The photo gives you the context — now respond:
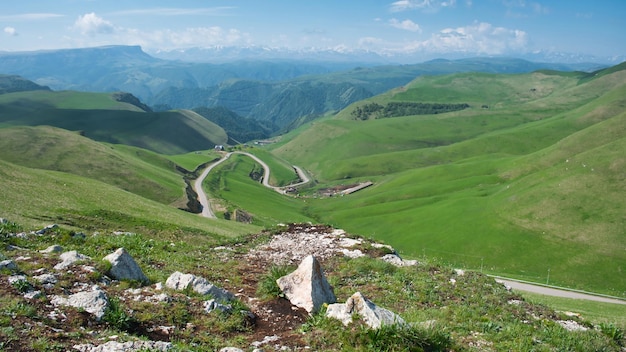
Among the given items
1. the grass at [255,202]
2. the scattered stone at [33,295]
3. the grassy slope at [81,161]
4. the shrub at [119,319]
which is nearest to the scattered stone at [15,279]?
the scattered stone at [33,295]

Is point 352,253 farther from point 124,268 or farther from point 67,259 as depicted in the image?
point 67,259

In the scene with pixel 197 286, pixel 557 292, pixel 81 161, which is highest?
pixel 197 286

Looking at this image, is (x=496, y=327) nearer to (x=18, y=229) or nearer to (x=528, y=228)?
(x=18, y=229)

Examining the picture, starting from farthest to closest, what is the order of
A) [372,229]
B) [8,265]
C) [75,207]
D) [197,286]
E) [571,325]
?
[372,229] < [75,207] < [571,325] < [197,286] < [8,265]

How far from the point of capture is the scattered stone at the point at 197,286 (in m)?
15.5

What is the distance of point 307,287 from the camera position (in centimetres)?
1575

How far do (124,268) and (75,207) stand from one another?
31.7 metres

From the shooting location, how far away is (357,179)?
188 metres

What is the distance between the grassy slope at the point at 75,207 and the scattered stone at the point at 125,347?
25573 millimetres

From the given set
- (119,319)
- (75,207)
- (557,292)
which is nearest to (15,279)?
(119,319)

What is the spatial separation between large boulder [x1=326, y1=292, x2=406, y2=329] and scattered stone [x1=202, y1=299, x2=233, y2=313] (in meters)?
3.76

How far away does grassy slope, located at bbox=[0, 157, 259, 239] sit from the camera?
36.9 m

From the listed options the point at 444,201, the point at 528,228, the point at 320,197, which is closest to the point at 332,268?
the point at 528,228

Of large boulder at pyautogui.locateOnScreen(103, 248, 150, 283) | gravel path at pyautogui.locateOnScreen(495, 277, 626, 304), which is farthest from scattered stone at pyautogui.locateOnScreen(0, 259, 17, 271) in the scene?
gravel path at pyautogui.locateOnScreen(495, 277, 626, 304)
